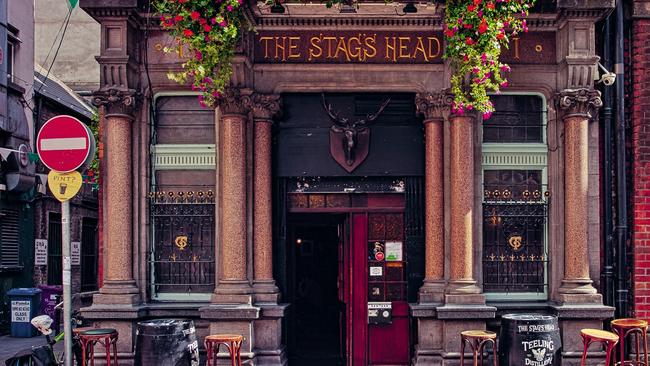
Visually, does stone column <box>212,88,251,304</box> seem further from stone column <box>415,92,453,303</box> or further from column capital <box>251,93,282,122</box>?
stone column <box>415,92,453,303</box>

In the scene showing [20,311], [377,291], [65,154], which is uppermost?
[65,154]

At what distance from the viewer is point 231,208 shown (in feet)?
32.3

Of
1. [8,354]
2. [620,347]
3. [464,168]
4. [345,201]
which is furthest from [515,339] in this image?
[8,354]

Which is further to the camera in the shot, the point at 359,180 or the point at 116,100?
the point at 359,180

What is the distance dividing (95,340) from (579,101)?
705 centimetres

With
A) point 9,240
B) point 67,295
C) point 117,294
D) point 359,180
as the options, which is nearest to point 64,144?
point 67,295

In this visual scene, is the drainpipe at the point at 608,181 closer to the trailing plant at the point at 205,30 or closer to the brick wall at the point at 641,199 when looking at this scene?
the brick wall at the point at 641,199

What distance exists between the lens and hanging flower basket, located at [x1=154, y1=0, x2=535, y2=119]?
862cm

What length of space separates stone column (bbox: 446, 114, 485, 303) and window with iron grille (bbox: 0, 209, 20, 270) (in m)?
11.2

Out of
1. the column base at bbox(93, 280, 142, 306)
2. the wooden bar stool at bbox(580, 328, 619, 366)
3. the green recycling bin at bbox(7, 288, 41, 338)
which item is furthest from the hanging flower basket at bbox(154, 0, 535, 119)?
the green recycling bin at bbox(7, 288, 41, 338)

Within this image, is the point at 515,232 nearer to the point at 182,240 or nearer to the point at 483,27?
the point at 483,27

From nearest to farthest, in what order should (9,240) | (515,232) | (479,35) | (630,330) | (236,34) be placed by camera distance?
(479,35) < (236,34) < (630,330) < (515,232) < (9,240)

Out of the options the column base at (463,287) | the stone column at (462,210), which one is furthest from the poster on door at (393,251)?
the column base at (463,287)

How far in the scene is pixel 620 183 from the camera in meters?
10.0
